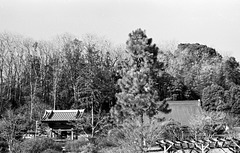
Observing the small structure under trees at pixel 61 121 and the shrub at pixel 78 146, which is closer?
the shrub at pixel 78 146

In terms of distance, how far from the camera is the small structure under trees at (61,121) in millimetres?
20547

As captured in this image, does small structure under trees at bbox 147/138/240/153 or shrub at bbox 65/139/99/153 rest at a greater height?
small structure under trees at bbox 147/138/240/153

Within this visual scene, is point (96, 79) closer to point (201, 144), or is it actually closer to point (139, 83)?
point (139, 83)

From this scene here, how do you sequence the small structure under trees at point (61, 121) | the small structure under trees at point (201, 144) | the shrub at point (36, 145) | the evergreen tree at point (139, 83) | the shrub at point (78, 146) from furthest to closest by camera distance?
the small structure under trees at point (61, 121) < the evergreen tree at point (139, 83) < the shrub at point (78, 146) < the shrub at point (36, 145) < the small structure under trees at point (201, 144)

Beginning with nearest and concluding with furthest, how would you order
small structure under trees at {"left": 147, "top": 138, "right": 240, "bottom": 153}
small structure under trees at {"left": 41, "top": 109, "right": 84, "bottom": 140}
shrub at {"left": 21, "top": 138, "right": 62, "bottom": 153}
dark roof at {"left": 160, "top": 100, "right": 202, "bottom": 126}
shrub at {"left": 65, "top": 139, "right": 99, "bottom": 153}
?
small structure under trees at {"left": 147, "top": 138, "right": 240, "bottom": 153}, shrub at {"left": 21, "top": 138, "right": 62, "bottom": 153}, shrub at {"left": 65, "top": 139, "right": 99, "bottom": 153}, small structure under trees at {"left": 41, "top": 109, "right": 84, "bottom": 140}, dark roof at {"left": 160, "top": 100, "right": 202, "bottom": 126}

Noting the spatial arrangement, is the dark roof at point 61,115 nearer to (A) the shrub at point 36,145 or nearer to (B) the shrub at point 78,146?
(B) the shrub at point 78,146

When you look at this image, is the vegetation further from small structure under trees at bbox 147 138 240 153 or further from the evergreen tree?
small structure under trees at bbox 147 138 240 153

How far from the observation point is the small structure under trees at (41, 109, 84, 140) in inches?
809

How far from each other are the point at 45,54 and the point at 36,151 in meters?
17.4

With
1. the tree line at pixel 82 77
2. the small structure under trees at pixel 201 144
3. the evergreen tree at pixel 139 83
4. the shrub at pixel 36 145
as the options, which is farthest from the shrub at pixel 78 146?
the tree line at pixel 82 77

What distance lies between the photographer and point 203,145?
1311 cm

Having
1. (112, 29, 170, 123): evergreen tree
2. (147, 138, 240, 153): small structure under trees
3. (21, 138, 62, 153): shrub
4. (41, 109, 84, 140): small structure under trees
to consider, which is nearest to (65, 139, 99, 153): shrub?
(21, 138, 62, 153): shrub

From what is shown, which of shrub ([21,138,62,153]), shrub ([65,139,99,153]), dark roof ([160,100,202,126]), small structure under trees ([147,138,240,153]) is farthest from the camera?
dark roof ([160,100,202,126])

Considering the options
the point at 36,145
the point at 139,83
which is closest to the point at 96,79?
the point at 139,83
